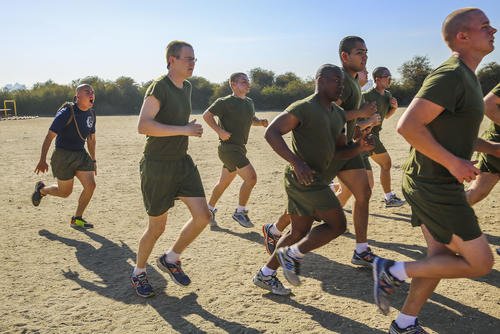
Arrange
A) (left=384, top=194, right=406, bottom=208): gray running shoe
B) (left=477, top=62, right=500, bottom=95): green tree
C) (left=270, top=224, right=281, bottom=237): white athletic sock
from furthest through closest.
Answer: (left=477, top=62, right=500, bottom=95): green tree → (left=384, top=194, right=406, bottom=208): gray running shoe → (left=270, top=224, right=281, bottom=237): white athletic sock

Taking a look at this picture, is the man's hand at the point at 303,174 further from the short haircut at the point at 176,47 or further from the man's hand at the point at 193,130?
the short haircut at the point at 176,47

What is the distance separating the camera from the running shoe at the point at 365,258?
5203mm

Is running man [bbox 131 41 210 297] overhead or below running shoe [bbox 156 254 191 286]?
overhead

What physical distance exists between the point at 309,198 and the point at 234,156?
2999 mm

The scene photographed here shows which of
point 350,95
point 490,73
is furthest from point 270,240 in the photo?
point 490,73

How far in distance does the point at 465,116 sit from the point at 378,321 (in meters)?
1.86

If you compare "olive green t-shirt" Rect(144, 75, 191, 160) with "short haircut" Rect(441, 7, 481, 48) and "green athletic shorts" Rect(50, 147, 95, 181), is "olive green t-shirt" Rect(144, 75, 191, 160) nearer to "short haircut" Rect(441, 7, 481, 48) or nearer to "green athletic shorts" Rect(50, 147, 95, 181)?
"short haircut" Rect(441, 7, 481, 48)

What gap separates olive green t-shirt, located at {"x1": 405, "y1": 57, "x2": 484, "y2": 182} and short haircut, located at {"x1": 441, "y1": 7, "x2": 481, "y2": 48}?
159mm

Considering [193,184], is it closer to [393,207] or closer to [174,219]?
[174,219]

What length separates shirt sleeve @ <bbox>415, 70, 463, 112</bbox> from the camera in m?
3.02

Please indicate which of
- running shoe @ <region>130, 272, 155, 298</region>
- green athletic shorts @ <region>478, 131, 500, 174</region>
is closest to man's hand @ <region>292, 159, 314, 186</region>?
running shoe @ <region>130, 272, 155, 298</region>

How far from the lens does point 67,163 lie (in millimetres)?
7156

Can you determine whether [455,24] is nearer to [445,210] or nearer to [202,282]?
[445,210]

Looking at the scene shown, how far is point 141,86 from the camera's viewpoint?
52031 mm
